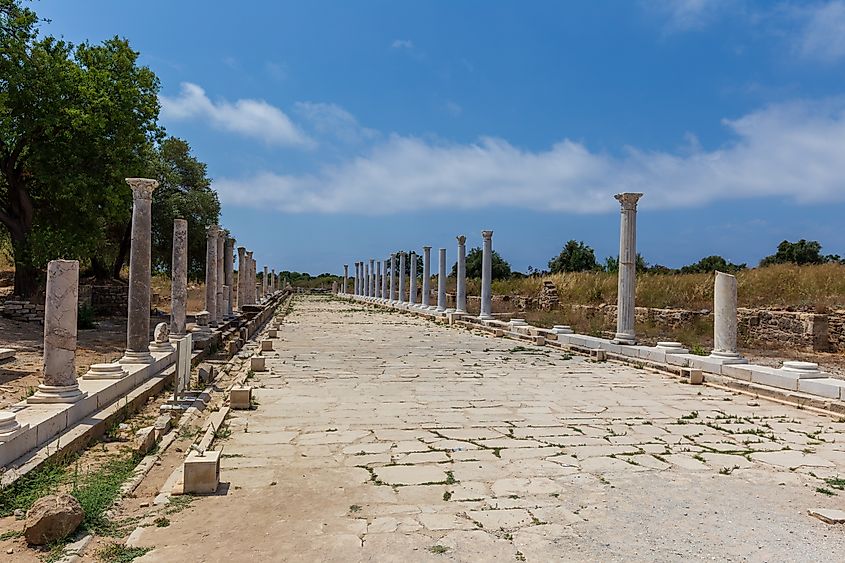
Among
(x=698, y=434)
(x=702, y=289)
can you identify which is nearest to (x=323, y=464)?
(x=698, y=434)

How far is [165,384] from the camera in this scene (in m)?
9.90

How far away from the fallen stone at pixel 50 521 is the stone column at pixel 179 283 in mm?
10657

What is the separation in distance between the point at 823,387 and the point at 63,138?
17.9 m

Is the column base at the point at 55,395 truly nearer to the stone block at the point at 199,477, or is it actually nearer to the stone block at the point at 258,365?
the stone block at the point at 199,477

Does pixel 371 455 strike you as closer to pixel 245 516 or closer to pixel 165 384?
pixel 245 516

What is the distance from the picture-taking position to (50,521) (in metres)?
3.91

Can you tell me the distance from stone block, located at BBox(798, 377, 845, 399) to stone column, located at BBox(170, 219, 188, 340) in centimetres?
1163

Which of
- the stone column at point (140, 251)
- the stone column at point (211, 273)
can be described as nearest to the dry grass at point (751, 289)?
the stone column at point (211, 273)

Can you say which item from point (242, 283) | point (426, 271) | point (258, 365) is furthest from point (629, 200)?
point (242, 283)

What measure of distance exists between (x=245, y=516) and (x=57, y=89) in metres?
16.4

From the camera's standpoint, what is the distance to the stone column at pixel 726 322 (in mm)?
11289

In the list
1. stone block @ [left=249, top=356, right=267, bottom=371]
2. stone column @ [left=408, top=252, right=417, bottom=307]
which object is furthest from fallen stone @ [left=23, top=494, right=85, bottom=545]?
Answer: stone column @ [left=408, top=252, right=417, bottom=307]

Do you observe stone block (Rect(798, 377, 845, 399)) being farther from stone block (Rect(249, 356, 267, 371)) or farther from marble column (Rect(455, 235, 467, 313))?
marble column (Rect(455, 235, 467, 313))

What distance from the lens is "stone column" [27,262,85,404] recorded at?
22.0 ft
